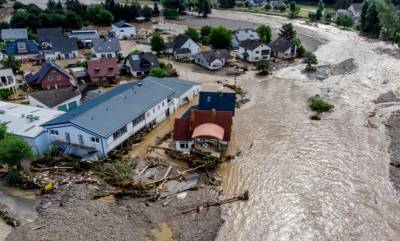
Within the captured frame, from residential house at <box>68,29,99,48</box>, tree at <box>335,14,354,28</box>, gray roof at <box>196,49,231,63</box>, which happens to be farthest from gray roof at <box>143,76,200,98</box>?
tree at <box>335,14,354,28</box>

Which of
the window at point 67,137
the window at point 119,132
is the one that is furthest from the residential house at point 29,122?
the window at point 119,132

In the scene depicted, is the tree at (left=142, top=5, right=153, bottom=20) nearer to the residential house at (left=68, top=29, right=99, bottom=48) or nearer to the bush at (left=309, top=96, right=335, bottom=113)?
the residential house at (left=68, top=29, right=99, bottom=48)

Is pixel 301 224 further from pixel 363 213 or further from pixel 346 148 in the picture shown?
pixel 346 148

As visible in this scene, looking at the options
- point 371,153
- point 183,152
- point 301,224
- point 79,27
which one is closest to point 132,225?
point 183,152

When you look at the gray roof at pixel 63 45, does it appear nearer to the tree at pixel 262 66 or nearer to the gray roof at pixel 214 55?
the gray roof at pixel 214 55

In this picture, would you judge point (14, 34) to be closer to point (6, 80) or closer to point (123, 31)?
point (123, 31)

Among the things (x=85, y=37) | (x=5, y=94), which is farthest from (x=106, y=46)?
(x=5, y=94)
